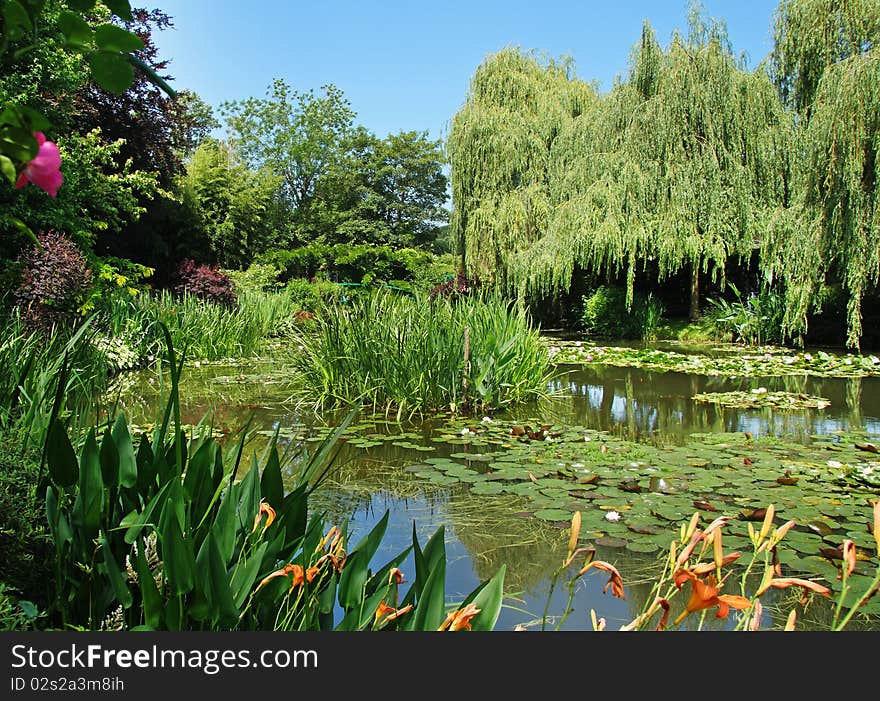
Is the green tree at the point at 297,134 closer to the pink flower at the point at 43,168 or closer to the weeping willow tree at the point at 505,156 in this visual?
the weeping willow tree at the point at 505,156

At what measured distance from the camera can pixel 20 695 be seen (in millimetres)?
1053

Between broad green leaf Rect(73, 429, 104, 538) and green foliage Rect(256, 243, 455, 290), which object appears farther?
green foliage Rect(256, 243, 455, 290)

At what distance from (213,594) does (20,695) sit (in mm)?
395

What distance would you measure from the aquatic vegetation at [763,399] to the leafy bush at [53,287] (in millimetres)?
6781

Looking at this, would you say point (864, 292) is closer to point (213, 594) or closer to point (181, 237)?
point (213, 594)

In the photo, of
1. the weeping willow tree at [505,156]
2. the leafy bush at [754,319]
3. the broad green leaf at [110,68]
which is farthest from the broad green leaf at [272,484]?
the weeping willow tree at [505,156]

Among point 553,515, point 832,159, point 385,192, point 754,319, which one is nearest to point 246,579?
point 553,515

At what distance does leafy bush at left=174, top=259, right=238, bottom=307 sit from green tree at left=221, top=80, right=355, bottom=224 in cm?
2178

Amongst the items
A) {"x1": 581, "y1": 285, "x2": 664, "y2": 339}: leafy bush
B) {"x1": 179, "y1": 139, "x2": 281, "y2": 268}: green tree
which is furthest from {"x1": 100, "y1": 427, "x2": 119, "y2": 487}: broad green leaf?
{"x1": 179, "y1": 139, "x2": 281, "y2": 268}: green tree

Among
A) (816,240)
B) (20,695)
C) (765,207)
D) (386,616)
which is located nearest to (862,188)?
(816,240)

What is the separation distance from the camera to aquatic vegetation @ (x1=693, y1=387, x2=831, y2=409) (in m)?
6.34

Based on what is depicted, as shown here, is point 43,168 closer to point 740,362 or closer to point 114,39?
point 114,39

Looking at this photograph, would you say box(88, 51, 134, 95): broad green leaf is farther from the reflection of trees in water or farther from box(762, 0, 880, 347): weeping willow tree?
box(762, 0, 880, 347): weeping willow tree

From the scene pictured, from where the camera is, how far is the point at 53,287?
24.2 ft
